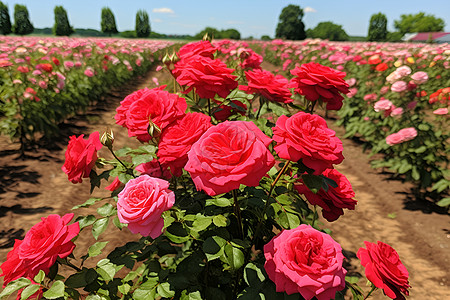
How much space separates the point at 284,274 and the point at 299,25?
191ft

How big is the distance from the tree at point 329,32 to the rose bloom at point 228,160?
2437 inches

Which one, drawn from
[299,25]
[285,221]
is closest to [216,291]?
[285,221]

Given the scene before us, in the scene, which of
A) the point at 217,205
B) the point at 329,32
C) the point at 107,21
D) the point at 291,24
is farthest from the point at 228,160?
the point at 329,32

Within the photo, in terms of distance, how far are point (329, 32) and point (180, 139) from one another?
65.6 metres

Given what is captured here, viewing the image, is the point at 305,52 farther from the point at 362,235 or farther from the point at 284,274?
the point at 284,274

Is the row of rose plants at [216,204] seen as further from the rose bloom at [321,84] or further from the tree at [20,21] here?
the tree at [20,21]

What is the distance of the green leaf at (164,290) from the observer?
3.36 feet

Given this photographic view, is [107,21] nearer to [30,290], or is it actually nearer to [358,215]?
[358,215]

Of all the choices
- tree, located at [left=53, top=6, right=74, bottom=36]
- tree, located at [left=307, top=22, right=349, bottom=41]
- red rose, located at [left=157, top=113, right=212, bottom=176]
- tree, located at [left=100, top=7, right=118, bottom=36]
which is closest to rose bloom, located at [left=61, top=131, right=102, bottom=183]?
red rose, located at [left=157, top=113, right=212, bottom=176]

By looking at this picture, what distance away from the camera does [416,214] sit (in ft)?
10.5

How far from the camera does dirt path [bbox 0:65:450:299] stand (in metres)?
2.49

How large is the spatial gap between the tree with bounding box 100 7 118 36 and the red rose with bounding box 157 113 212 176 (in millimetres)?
54278

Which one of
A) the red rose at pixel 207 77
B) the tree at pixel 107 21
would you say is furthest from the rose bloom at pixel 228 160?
the tree at pixel 107 21

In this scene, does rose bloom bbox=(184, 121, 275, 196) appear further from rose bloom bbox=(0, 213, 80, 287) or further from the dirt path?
the dirt path
